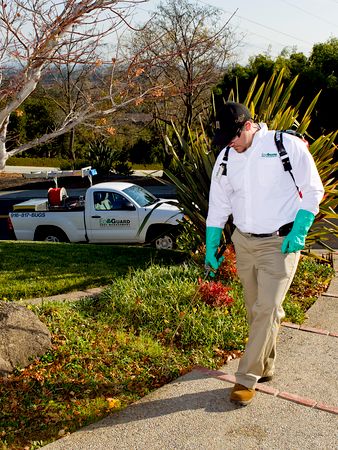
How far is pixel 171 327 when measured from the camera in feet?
18.0

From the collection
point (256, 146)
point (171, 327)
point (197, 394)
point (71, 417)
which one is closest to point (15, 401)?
point (71, 417)

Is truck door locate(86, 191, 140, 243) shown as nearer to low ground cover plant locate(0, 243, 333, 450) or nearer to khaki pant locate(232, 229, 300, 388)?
low ground cover plant locate(0, 243, 333, 450)

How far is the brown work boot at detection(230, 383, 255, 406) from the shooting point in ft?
13.5

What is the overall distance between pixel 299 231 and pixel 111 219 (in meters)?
8.30

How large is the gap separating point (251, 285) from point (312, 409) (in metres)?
0.96

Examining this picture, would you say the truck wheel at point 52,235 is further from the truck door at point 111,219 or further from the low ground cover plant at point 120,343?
the low ground cover plant at point 120,343

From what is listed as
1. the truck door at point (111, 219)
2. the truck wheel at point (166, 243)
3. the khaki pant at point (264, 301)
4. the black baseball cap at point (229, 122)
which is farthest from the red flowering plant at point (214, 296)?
the truck door at point (111, 219)

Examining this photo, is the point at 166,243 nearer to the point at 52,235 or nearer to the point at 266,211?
the point at 52,235

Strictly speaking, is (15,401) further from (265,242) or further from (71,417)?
(265,242)

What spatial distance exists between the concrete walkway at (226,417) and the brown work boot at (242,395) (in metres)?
0.05

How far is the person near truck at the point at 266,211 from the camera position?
4109 mm

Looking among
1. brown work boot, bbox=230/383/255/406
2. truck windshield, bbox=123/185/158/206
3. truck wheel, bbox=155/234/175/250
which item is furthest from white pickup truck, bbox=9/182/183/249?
brown work boot, bbox=230/383/255/406

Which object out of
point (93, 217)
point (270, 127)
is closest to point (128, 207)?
point (93, 217)

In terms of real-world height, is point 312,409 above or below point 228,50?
below
